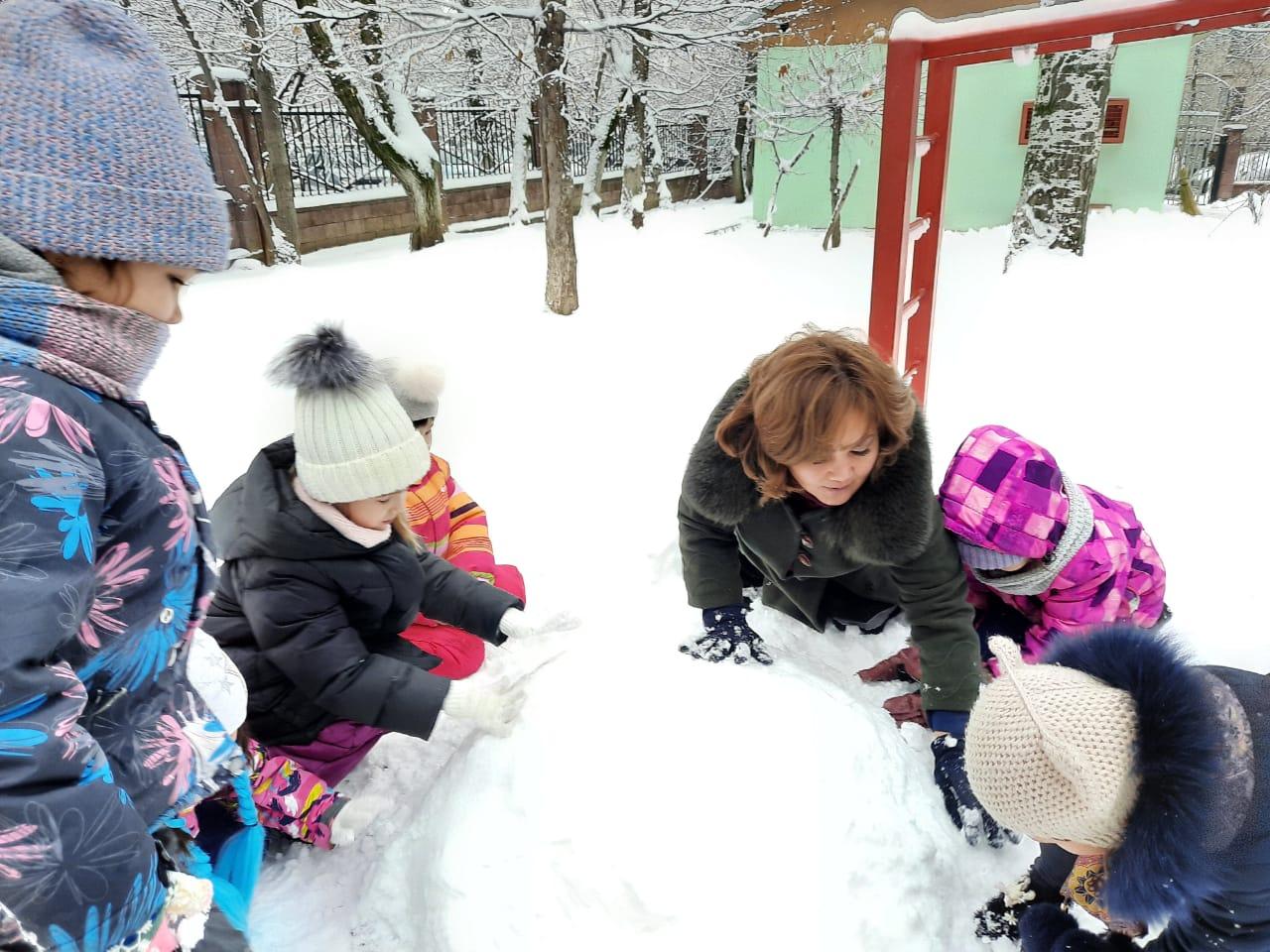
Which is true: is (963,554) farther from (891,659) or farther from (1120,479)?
(1120,479)

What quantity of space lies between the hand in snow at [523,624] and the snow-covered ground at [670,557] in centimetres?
10

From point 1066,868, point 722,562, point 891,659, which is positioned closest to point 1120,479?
point 891,659

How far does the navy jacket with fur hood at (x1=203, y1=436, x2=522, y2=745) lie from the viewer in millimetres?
1629

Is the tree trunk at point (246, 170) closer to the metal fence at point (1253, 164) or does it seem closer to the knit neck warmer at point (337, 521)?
the knit neck warmer at point (337, 521)

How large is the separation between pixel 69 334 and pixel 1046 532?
181cm

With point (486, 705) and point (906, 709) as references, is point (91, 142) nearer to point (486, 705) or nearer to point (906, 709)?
point (486, 705)

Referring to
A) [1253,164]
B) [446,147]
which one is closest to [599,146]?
[446,147]

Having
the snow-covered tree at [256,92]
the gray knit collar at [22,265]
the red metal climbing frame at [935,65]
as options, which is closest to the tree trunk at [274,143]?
the snow-covered tree at [256,92]

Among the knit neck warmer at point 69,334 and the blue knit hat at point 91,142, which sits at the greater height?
the blue knit hat at point 91,142

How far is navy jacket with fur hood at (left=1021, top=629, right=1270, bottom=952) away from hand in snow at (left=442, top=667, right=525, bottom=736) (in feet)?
3.35

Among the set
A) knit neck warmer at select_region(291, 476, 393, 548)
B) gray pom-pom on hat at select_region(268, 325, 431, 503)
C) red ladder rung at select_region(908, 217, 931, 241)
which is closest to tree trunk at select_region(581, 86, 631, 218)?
red ladder rung at select_region(908, 217, 931, 241)

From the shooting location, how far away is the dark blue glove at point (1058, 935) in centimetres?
124

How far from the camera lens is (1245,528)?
116 inches

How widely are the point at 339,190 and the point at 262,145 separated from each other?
2.08 metres
